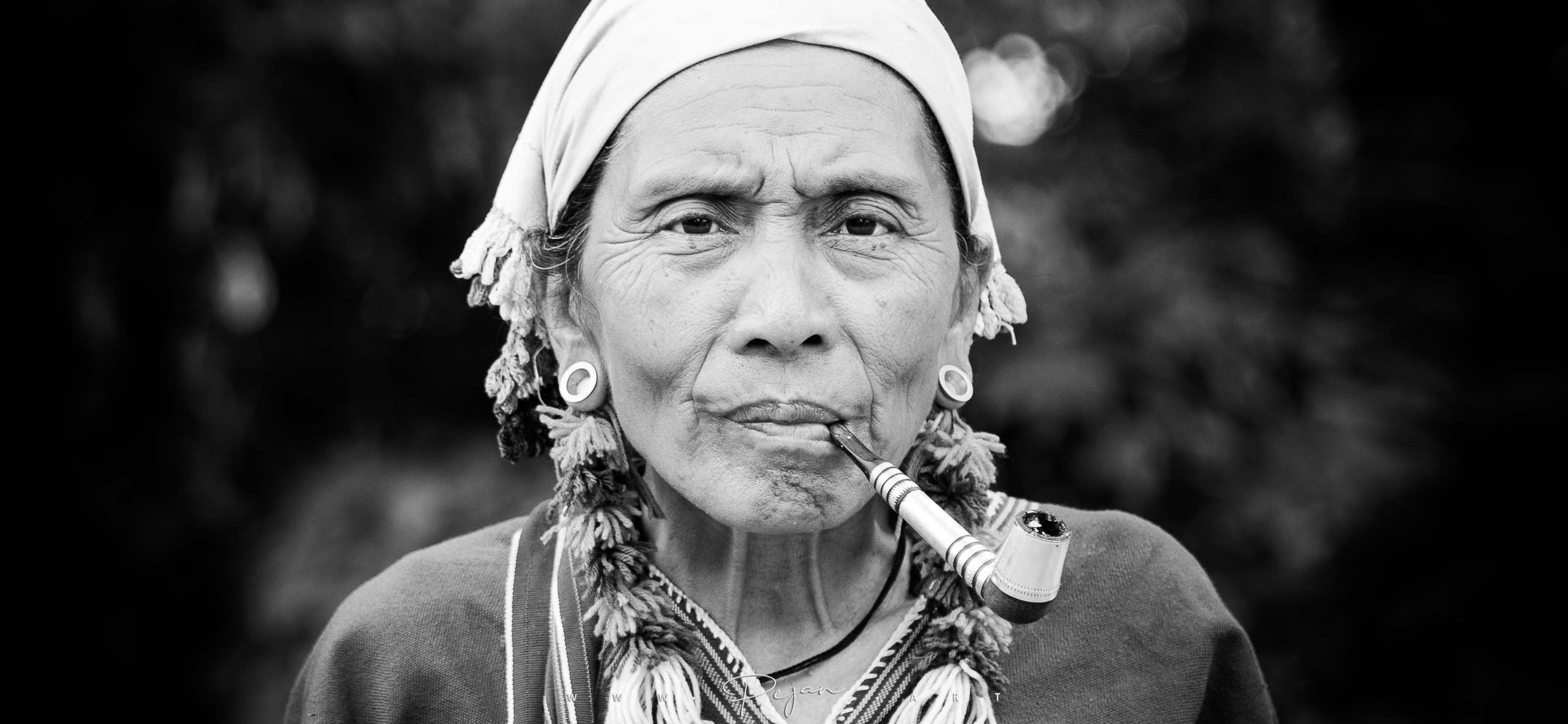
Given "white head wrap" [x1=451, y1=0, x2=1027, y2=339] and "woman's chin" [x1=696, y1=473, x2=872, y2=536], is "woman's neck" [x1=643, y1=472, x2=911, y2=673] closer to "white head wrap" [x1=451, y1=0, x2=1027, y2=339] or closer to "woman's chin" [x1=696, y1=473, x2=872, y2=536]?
"woman's chin" [x1=696, y1=473, x2=872, y2=536]

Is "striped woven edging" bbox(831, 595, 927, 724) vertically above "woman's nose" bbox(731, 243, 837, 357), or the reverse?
"woman's nose" bbox(731, 243, 837, 357)

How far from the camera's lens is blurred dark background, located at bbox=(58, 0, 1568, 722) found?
407 centimetres

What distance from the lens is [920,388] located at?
2008mm

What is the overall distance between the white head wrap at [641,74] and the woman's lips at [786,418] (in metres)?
0.45

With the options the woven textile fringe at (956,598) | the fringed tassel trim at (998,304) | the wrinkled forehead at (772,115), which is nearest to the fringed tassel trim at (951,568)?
the woven textile fringe at (956,598)

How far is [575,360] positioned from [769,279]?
0.40m

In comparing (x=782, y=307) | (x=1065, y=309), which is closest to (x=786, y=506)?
(x=782, y=307)

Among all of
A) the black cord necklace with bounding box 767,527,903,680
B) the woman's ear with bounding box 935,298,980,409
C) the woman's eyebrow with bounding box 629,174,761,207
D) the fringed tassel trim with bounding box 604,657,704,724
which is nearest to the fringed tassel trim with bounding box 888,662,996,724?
the black cord necklace with bounding box 767,527,903,680

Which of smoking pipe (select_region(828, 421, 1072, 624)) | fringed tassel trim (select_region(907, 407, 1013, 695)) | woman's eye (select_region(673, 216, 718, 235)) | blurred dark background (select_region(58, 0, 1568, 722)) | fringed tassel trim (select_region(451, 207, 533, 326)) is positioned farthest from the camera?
blurred dark background (select_region(58, 0, 1568, 722))

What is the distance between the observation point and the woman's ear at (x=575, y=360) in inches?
82.0

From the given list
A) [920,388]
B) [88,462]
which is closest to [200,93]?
[88,462]

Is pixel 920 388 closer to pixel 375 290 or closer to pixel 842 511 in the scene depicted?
pixel 842 511

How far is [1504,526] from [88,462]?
4447mm

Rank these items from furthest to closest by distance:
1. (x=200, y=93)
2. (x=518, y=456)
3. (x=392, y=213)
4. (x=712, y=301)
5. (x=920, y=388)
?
1. (x=392, y=213)
2. (x=200, y=93)
3. (x=518, y=456)
4. (x=920, y=388)
5. (x=712, y=301)
